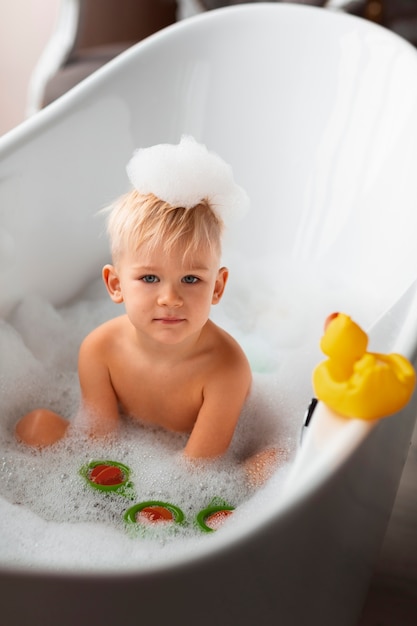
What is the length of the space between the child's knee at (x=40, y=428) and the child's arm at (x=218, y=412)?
0.79 ft

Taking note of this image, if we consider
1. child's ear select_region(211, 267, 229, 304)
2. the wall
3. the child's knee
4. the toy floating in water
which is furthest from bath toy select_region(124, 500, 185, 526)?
the wall

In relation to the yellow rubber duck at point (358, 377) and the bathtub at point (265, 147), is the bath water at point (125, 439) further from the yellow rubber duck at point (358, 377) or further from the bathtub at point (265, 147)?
the yellow rubber duck at point (358, 377)

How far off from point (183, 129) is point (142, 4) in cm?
97

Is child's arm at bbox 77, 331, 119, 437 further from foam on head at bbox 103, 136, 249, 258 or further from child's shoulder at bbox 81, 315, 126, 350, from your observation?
foam on head at bbox 103, 136, 249, 258

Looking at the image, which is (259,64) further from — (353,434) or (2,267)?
(353,434)

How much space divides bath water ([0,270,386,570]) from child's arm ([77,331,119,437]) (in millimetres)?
30

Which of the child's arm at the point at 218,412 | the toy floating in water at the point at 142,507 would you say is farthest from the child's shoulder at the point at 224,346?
the toy floating in water at the point at 142,507

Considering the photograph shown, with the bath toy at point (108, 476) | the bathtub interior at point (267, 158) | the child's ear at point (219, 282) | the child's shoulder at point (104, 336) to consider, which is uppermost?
the bathtub interior at point (267, 158)

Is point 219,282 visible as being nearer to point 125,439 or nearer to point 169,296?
point 169,296

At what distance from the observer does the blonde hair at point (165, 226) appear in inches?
55.4

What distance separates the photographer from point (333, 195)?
211 centimetres

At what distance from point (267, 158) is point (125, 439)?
920mm

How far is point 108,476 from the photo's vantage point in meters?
1.48

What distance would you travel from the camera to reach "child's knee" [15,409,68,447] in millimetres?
1544
